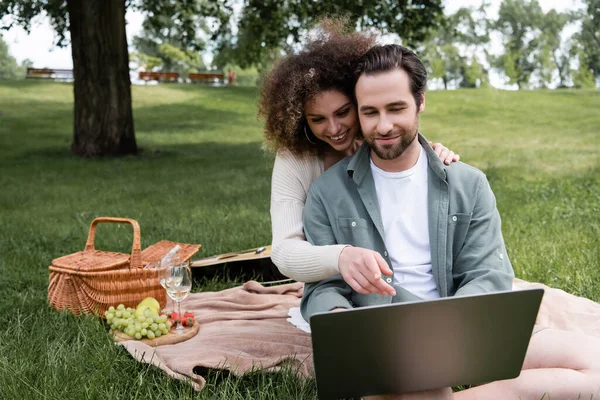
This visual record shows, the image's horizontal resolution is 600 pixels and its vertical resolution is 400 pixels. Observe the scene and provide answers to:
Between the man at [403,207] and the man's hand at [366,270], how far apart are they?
307 millimetres

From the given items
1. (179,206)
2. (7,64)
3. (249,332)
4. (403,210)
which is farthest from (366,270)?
(7,64)

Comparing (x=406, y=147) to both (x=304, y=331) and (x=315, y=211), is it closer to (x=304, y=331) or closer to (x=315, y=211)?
(x=315, y=211)

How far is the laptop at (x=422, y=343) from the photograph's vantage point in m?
2.05

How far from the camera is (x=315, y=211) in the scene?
305 cm

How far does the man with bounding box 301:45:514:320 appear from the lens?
2859 mm

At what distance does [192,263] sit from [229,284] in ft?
→ 1.11

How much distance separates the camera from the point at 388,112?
2861 mm

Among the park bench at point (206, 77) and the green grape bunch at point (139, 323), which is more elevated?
the park bench at point (206, 77)

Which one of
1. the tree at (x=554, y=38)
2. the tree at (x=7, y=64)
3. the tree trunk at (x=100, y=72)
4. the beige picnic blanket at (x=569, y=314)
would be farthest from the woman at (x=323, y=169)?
the tree at (x=7, y=64)

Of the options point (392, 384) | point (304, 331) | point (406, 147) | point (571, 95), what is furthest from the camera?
point (571, 95)

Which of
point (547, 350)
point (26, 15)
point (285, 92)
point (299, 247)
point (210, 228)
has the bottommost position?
point (210, 228)

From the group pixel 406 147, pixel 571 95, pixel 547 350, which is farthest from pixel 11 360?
pixel 571 95

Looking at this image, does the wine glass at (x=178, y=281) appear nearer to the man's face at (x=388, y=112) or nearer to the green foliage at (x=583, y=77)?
the man's face at (x=388, y=112)

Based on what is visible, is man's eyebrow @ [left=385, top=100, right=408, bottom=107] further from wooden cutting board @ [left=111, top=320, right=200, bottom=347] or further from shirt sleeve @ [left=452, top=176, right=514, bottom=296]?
wooden cutting board @ [left=111, top=320, right=200, bottom=347]
